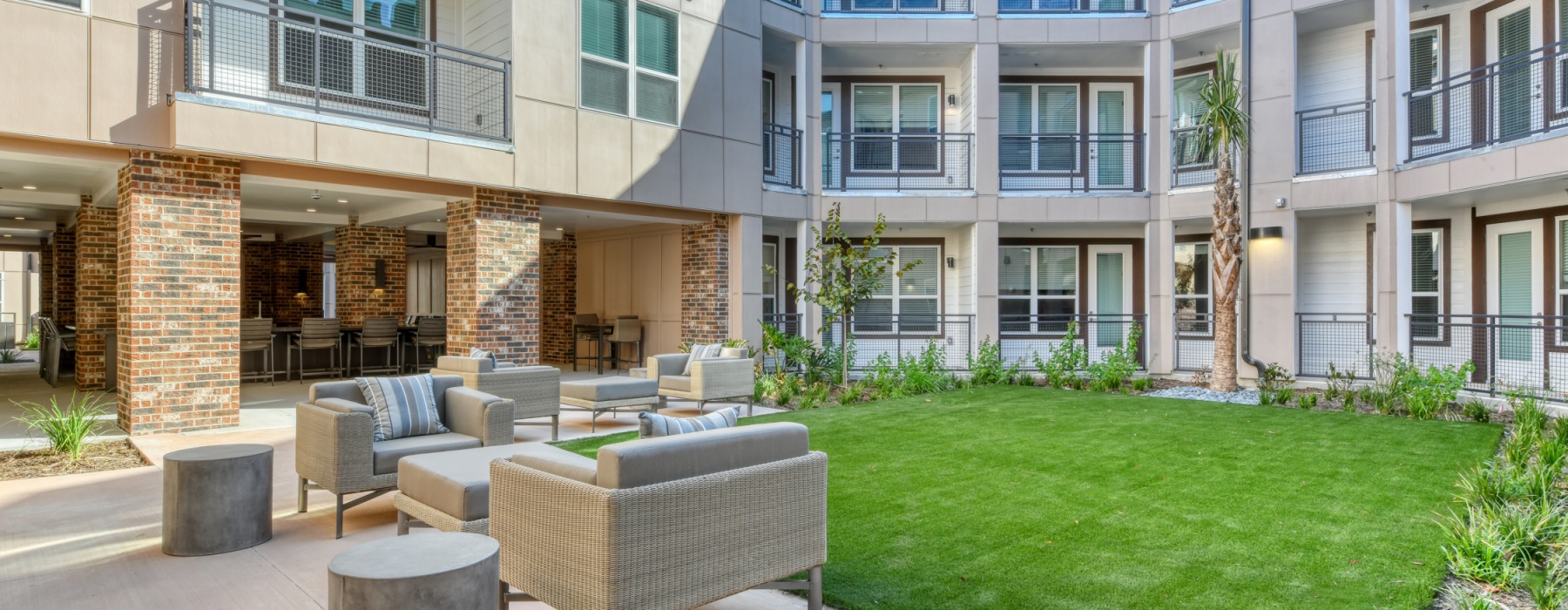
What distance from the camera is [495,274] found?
9602mm

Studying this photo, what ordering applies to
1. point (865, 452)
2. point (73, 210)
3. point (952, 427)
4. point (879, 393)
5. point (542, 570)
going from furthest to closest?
point (73, 210) < point (879, 393) < point (952, 427) < point (865, 452) < point (542, 570)

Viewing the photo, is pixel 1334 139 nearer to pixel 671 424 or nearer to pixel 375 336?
pixel 671 424

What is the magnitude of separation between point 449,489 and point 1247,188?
38.1 ft

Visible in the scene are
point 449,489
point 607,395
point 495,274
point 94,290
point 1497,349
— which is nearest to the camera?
point 449,489

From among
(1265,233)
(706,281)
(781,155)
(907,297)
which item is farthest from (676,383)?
(1265,233)

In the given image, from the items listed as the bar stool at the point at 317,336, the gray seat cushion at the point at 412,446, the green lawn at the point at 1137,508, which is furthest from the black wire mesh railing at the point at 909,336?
the gray seat cushion at the point at 412,446

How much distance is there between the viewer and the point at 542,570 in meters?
3.06

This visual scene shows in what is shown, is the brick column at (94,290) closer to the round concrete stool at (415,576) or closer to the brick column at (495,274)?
the brick column at (495,274)

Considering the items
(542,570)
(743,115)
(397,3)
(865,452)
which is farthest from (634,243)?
(542,570)

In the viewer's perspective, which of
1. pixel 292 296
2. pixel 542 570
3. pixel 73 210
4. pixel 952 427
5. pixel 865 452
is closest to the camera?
pixel 542 570

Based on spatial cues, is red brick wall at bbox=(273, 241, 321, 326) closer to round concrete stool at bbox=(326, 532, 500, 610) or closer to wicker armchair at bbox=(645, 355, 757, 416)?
wicker armchair at bbox=(645, 355, 757, 416)

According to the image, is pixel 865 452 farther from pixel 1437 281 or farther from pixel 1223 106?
pixel 1437 281

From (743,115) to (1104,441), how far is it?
6.99 m

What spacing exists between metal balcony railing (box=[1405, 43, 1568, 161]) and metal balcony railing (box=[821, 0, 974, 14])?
6383mm
